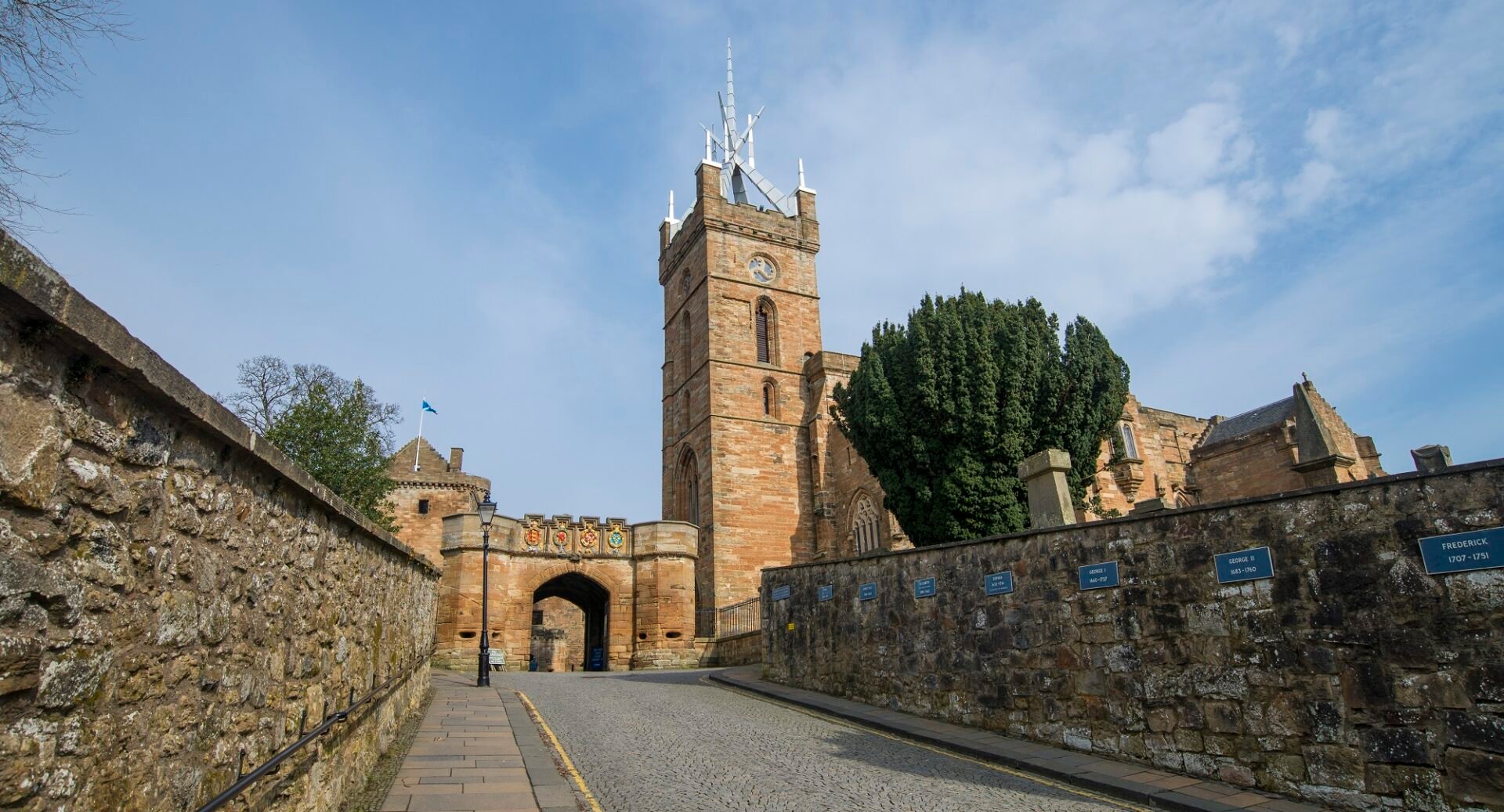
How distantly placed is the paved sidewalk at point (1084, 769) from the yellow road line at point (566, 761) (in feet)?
13.8

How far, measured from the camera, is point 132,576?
2.92m

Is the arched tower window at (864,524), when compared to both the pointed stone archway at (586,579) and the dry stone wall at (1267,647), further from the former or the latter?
the dry stone wall at (1267,647)

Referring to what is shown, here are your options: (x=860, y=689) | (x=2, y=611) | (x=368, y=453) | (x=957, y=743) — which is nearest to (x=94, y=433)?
(x=2, y=611)

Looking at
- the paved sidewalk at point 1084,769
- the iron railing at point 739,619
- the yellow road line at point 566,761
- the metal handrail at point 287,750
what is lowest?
the paved sidewalk at point 1084,769

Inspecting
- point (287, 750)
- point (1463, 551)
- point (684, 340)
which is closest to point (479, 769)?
point (287, 750)

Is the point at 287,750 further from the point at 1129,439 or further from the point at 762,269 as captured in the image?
the point at 762,269

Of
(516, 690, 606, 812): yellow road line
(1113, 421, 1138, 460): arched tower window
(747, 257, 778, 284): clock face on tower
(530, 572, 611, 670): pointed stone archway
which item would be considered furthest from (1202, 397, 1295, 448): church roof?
(516, 690, 606, 812): yellow road line

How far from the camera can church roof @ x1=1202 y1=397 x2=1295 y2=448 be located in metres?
31.1

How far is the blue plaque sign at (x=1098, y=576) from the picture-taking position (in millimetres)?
8945

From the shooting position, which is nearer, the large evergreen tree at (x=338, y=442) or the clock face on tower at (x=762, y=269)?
the large evergreen tree at (x=338, y=442)

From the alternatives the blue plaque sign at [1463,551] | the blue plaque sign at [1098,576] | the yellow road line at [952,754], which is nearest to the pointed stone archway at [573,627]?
the yellow road line at [952,754]

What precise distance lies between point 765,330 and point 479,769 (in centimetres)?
2850

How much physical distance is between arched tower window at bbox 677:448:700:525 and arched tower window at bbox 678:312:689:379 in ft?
12.2

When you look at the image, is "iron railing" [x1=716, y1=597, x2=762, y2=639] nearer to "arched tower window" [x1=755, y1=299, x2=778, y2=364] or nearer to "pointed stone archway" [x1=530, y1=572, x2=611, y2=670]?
"pointed stone archway" [x1=530, y1=572, x2=611, y2=670]
